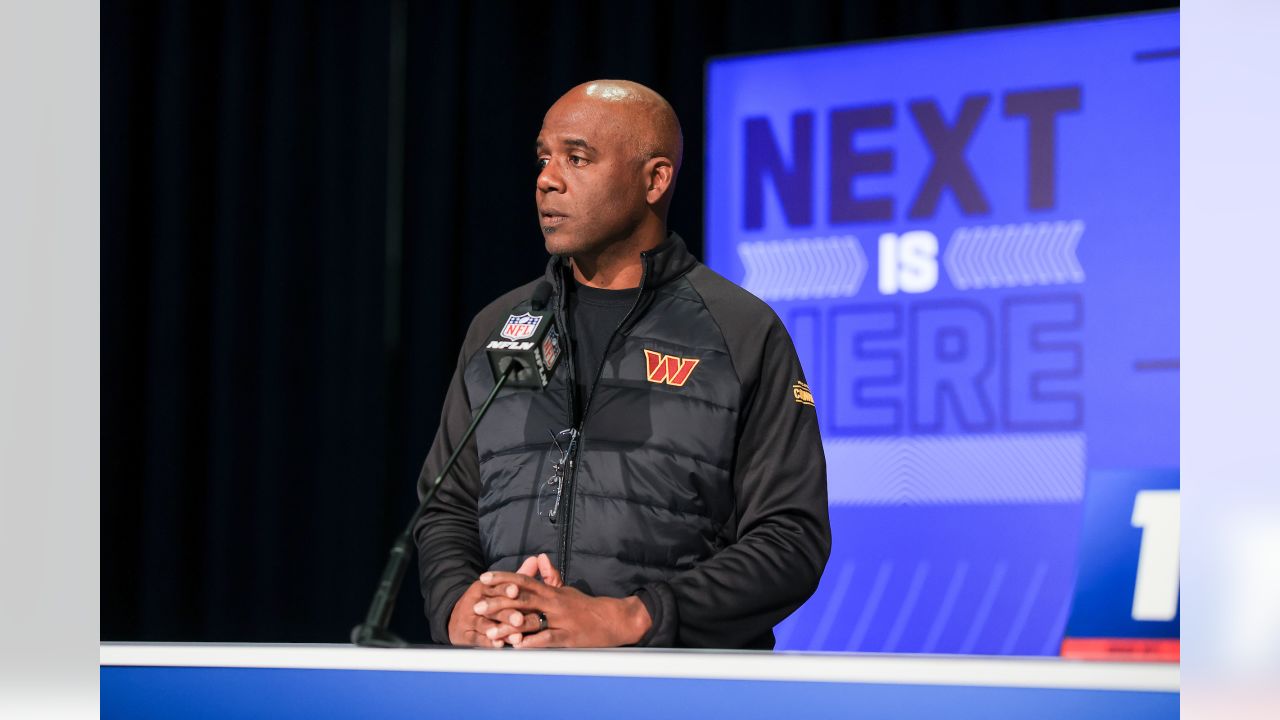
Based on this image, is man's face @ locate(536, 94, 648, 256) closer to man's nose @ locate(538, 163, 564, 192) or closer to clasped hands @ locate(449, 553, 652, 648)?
man's nose @ locate(538, 163, 564, 192)

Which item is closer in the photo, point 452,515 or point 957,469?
point 452,515

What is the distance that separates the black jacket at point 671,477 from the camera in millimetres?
1735

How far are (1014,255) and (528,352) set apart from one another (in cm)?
185

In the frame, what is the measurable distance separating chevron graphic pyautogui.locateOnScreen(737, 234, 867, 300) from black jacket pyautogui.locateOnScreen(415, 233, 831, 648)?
1327mm

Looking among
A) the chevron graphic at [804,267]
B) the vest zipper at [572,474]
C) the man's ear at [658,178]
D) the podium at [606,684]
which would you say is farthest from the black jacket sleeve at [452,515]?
the chevron graphic at [804,267]

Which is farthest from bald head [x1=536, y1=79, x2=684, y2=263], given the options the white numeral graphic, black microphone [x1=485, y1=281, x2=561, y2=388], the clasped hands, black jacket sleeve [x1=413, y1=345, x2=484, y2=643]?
the white numeral graphic

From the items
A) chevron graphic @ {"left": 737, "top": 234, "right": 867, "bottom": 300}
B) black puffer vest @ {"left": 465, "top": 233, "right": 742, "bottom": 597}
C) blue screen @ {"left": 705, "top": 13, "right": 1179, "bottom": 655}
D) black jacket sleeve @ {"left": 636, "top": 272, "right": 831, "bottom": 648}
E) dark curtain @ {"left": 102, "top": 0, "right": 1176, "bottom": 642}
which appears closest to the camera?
black jacket sleeve @ {"left": 636, "top": 272, "right": 831, "bottom": 648}

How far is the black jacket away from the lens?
174 centimetres

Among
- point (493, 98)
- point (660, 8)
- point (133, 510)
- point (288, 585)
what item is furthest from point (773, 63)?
point (133, 510)

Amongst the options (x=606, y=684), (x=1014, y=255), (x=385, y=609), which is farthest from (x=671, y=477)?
(x=1014, y=255)

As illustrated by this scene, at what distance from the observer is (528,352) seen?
59.9 inches

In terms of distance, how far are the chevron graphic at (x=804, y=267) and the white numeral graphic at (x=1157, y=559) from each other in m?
0.80

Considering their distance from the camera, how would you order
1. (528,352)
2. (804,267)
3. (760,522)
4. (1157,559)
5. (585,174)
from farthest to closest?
(804,267) → (1157,559) → (585,174) → (760,522) → (528,352)

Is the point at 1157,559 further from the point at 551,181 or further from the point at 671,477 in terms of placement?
the point at 551,181
